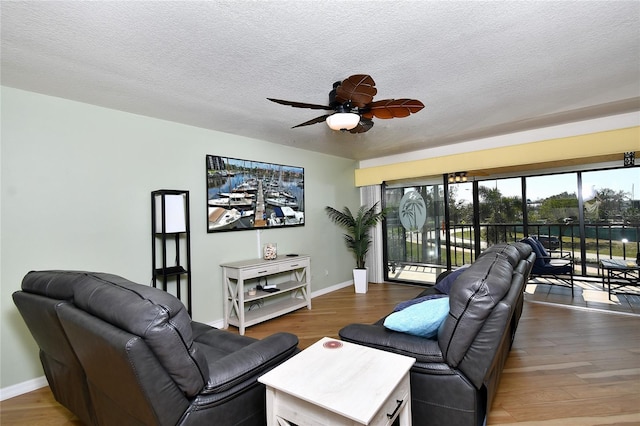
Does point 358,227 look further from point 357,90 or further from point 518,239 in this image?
point 357,90

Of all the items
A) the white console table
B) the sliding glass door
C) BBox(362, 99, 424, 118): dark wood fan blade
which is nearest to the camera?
BBox(362, 99, 424, 118): dark wood fan blade

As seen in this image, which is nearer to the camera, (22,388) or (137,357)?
(137,357)

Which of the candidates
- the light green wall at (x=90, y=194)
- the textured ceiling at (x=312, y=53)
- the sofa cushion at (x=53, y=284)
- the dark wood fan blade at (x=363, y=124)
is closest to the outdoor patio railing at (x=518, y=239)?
the textured ceiling at (x=312, y=53)

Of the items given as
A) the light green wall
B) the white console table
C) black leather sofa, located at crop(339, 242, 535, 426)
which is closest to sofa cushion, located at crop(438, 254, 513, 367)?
black leather sofa, located at crop(339, 242, 535, 426)

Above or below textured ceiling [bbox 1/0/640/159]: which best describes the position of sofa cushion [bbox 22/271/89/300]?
below

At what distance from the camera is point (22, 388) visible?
2.32m

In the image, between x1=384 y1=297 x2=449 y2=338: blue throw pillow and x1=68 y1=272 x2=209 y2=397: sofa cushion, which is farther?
→ x1=384 y1=297 x2=449 y2=338: blue throw pillow

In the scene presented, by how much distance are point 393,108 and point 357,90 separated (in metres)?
0.39

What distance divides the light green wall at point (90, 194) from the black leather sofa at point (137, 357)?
3.05 ft

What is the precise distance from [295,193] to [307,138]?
88 cm

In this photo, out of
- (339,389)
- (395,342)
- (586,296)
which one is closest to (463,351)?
(395,342)

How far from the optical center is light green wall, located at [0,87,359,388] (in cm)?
231

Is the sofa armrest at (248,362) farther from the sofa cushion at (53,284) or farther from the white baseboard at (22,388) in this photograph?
the white baseboard at (22,388)

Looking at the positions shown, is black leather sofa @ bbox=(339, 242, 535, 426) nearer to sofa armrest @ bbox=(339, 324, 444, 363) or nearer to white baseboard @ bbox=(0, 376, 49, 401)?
sofa armrest @ bbox=(339, 324, 444, 363)
